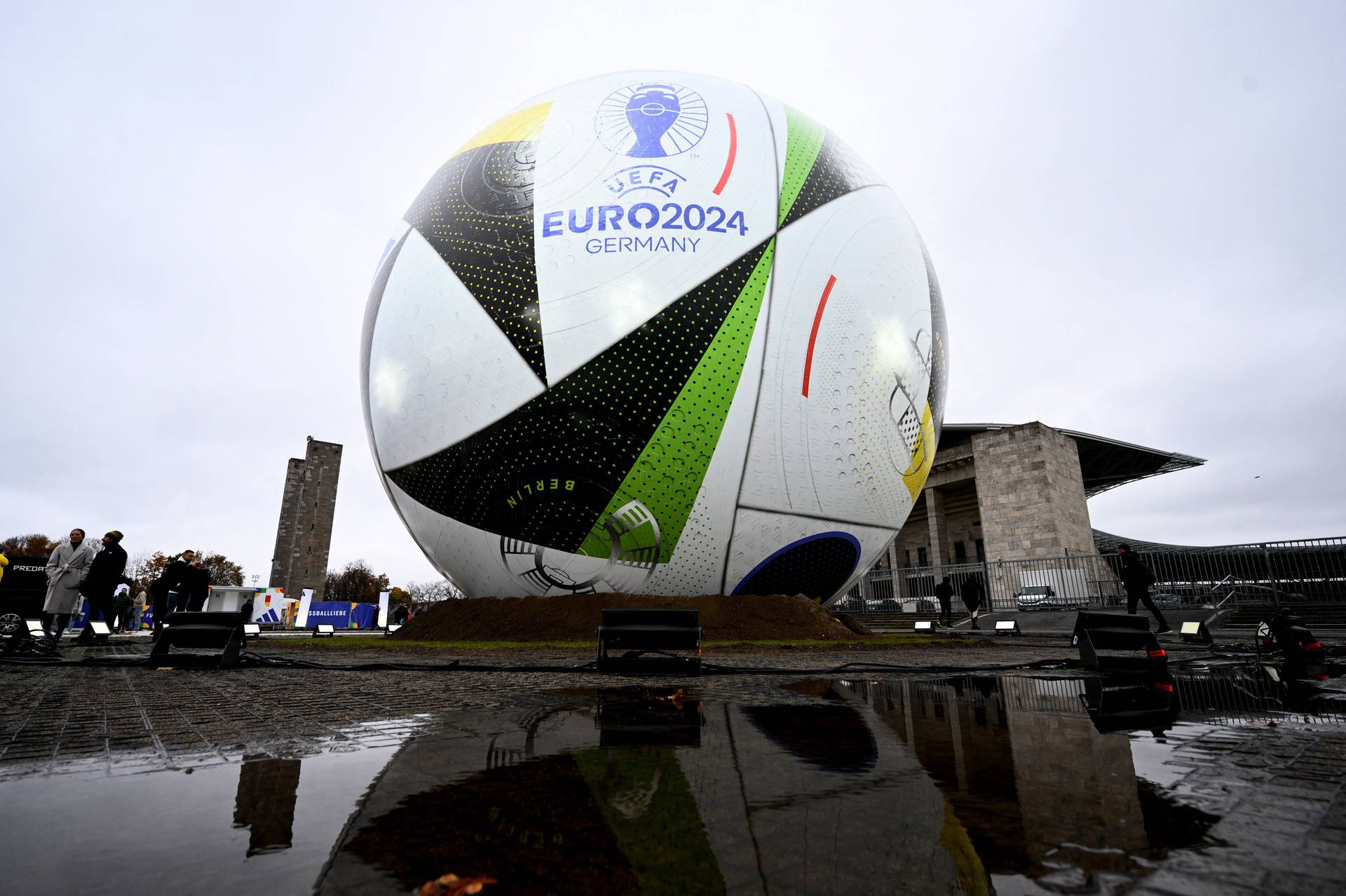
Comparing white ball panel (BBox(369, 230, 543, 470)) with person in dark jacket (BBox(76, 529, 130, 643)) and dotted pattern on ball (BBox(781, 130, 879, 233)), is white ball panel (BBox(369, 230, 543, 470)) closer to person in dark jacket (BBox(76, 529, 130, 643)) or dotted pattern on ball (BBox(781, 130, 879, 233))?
person in dark jacket (BBox(76, 529, 130, 643))

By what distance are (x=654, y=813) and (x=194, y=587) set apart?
11.0 meters

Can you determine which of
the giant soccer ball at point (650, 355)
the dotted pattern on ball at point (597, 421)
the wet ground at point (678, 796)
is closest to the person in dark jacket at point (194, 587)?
the giant soccer ball at point (650, 355)

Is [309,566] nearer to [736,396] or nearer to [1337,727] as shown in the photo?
[736,396]

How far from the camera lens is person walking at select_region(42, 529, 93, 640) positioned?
8117 mm

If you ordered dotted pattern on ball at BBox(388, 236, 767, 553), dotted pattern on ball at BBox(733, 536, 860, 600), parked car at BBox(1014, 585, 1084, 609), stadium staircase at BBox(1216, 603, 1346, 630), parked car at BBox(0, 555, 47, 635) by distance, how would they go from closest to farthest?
dotted pattern on ball at BBox(388, 236, 767, 553)
dotted pattern on ball at BBox(733, 536, 860, 600)
parked car at BBox(0, 555, 47, 635)
stadium staircase at BBox(1216, 603, 1346, 630)
parked car at BBox(1014, 585, 1084, 609)

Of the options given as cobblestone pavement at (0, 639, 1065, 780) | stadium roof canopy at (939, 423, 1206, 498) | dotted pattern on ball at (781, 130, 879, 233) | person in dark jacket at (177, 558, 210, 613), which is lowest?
cobblestone pavement at (0, 639, 1065, 780)

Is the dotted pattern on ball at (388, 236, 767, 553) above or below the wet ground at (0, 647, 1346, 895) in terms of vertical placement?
above

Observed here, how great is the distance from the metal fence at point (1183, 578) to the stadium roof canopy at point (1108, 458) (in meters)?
8.06

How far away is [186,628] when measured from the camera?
5.68 m

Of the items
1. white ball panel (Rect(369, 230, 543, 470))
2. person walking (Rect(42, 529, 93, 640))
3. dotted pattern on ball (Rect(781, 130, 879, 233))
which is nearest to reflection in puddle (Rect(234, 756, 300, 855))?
white ball panel (Rect(369, 230, 543, 470))

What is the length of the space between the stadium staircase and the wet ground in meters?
13.7

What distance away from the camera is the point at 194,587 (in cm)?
963

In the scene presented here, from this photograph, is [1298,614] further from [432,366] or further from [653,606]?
[432,366]

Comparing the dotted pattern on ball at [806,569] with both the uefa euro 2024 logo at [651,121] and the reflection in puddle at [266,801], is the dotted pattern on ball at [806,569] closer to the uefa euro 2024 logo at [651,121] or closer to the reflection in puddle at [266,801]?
the uefa euro 2024 logo at [651,121]
